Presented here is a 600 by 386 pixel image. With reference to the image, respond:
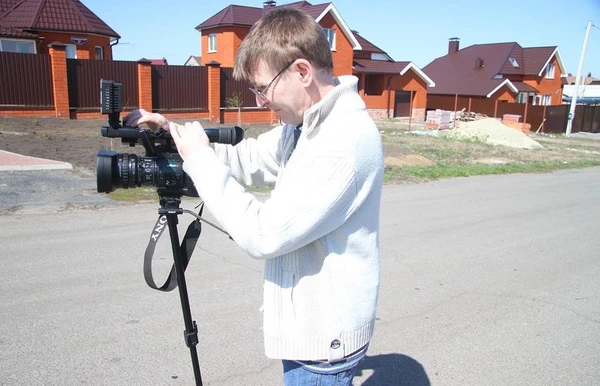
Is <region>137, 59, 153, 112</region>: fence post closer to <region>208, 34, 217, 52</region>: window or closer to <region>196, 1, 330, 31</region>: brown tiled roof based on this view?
<region>196, 1, 330, 31</region>: brown tiled roof

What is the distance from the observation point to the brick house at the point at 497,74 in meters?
36.4

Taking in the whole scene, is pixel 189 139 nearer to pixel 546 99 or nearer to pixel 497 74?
Result: pixel 497 74

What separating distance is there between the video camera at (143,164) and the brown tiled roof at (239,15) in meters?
26.7

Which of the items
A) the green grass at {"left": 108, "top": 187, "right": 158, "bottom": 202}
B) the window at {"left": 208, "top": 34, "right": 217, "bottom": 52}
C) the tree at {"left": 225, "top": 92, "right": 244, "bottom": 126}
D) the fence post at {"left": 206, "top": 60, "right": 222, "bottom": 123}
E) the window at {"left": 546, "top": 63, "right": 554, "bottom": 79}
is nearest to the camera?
the green grass at {"left": 108, "top": 187, "right": 158, "bottom": 202}

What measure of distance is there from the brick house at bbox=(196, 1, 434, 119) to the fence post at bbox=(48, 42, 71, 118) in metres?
9.53

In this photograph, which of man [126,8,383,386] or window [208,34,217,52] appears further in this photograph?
window [208,34,217,52]

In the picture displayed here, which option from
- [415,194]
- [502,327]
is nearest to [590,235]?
[415,194]

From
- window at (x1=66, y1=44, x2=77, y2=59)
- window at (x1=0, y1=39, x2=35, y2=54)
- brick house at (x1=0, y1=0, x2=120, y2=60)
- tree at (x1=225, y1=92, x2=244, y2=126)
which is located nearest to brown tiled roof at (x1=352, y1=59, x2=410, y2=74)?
tree at (x1=225, y1=92, x2=244, y2=126)

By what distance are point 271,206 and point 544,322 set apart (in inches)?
131

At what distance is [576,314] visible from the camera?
4.06m

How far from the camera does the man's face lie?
4.83 feet

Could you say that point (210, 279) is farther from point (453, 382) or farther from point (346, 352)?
point (346, 352)

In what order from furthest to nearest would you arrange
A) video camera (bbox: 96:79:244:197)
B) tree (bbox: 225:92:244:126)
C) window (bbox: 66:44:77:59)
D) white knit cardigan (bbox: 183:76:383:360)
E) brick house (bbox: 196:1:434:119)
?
brick house (bbox: 196:1:434:119)
window (bbox: 66:44:77:59)
tree (bbox: 225:92:244:126)
video camera (bbox: 96:79:244:197)
white knit cardigan (bbox: 183:76:383:360)

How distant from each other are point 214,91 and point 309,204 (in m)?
20.0
